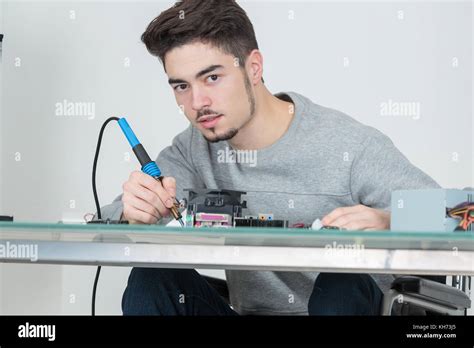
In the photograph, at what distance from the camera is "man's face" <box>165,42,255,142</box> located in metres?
1.64

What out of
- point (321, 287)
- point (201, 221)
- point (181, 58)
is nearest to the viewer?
point (201, 221)

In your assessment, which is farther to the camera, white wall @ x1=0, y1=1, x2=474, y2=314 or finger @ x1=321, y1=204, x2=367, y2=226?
white wall @ x1=0, y1=1, x2=474, y2=314

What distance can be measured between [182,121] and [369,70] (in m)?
0.60

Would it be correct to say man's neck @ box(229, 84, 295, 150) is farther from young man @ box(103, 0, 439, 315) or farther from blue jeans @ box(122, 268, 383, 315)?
blue jeans @ box(122, 268, 383, 315)

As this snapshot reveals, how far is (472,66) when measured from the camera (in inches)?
91.5

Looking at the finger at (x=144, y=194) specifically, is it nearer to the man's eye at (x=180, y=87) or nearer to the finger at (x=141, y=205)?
the finger at (x=141, y=205)

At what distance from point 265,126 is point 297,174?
19cm

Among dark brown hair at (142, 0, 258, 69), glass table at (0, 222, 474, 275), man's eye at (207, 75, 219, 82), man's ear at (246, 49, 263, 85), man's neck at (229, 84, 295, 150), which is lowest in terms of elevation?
glass table at (0, 222, 474, 275)

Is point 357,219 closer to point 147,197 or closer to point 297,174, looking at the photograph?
point 147,197

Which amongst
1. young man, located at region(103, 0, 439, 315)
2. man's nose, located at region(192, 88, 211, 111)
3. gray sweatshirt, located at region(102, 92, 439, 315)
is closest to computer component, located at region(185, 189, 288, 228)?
young man, located at region(103, 0, 439, 315)

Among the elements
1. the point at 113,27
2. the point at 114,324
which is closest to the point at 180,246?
the point at 114,324

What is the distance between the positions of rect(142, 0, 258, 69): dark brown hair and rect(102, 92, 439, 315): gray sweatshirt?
210 millimetres

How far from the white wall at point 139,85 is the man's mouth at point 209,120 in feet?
1.97

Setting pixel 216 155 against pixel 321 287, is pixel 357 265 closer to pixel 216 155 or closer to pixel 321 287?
pixel 321 287
